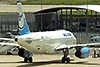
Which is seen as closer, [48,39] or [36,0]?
[48,39]

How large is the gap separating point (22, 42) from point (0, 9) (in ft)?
352

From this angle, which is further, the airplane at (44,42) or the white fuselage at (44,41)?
the airplane at (44,42)

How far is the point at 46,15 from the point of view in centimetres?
9469

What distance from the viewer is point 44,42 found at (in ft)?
130

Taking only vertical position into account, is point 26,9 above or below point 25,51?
above

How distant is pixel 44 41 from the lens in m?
39.6

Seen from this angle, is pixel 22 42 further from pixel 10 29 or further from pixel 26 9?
pixel 26 9

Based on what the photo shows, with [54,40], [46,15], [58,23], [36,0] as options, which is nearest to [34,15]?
[46,15]

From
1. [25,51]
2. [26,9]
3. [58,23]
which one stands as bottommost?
[25,51]

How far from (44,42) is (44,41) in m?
0.12

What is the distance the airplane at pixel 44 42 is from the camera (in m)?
37.0

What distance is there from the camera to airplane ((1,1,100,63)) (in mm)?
37000

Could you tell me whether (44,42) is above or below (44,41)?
below

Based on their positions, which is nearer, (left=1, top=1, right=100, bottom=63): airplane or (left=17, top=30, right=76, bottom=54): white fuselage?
(left=17, top=30, right=76, bottom=54): white fuselage
